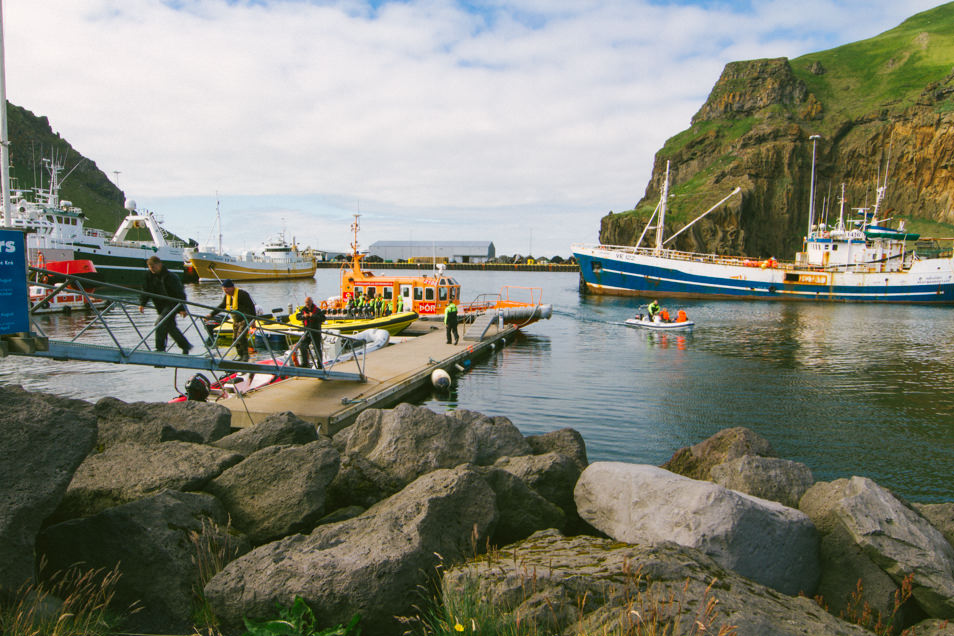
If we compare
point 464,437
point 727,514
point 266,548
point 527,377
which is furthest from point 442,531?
point 527,377

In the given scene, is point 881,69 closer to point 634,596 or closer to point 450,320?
point 450,320

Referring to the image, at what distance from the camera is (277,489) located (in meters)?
5.83

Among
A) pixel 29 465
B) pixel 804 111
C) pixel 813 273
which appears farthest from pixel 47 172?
pixel 804 111

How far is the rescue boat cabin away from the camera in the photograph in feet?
112

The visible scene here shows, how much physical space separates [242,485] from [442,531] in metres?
2.27

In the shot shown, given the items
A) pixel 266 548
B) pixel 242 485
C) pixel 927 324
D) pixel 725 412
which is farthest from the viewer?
pixel 927 324

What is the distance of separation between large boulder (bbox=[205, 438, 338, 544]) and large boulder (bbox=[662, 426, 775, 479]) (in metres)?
5.98

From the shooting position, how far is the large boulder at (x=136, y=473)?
5430 mm

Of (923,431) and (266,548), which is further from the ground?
(266,548)

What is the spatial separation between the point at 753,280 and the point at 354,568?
70.4m

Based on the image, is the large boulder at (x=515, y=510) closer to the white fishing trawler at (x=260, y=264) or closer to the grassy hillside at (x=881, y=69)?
the white fishing trawler at (x=260, y=264)

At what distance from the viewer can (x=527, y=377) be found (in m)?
22.7

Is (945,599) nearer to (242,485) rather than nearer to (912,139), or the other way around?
(242,485)

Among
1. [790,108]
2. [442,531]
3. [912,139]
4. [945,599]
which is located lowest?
[945,599]
